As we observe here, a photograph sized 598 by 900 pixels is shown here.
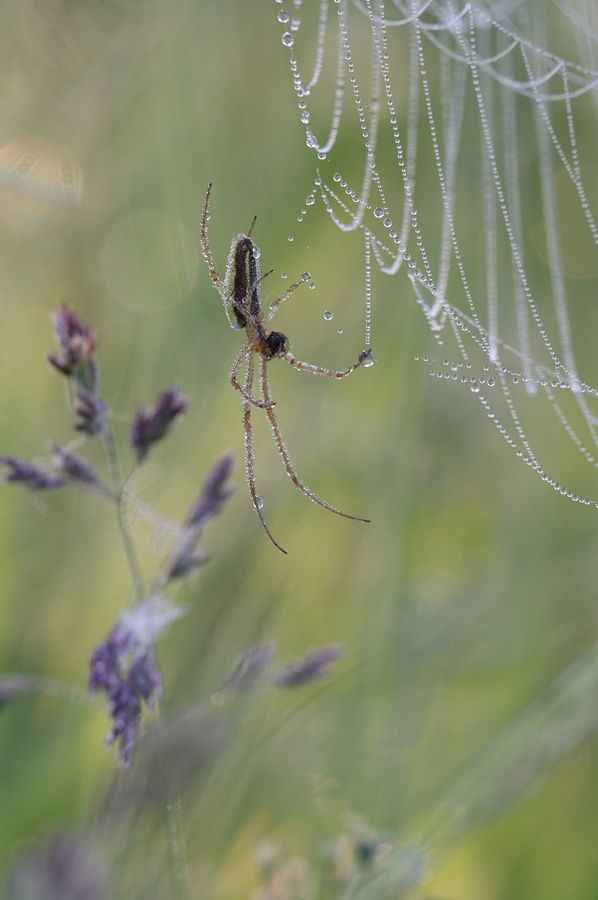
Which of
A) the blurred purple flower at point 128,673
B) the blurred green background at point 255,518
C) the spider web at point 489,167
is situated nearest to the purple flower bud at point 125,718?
the blurred purple flower at point 128,673

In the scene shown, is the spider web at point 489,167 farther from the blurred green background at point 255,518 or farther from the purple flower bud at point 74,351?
the purple flower bud at point 74,351

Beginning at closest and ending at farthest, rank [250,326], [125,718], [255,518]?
1. [125,718]
2. [250,326]
3. [255,518]

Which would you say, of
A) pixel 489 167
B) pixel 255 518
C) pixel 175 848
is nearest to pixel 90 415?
pixel 175 848

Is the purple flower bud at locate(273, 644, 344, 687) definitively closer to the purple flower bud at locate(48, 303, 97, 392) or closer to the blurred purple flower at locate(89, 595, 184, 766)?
the blurred purple flower at locate(89, 595, 184, 766)

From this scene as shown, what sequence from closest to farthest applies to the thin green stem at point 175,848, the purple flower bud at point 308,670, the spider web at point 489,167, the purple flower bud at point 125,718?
the purple flower bud at point 125,718 → the thin green stem at point 175,848 → the purple flower bud at point 308,670 → the spider web at point 489,167

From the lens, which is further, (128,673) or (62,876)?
(62,876)

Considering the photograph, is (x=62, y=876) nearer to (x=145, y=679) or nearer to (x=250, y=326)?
(x=145, y=679)

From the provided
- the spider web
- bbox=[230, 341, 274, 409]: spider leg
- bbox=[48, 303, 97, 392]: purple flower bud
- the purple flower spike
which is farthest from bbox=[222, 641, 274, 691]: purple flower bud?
the spider web
